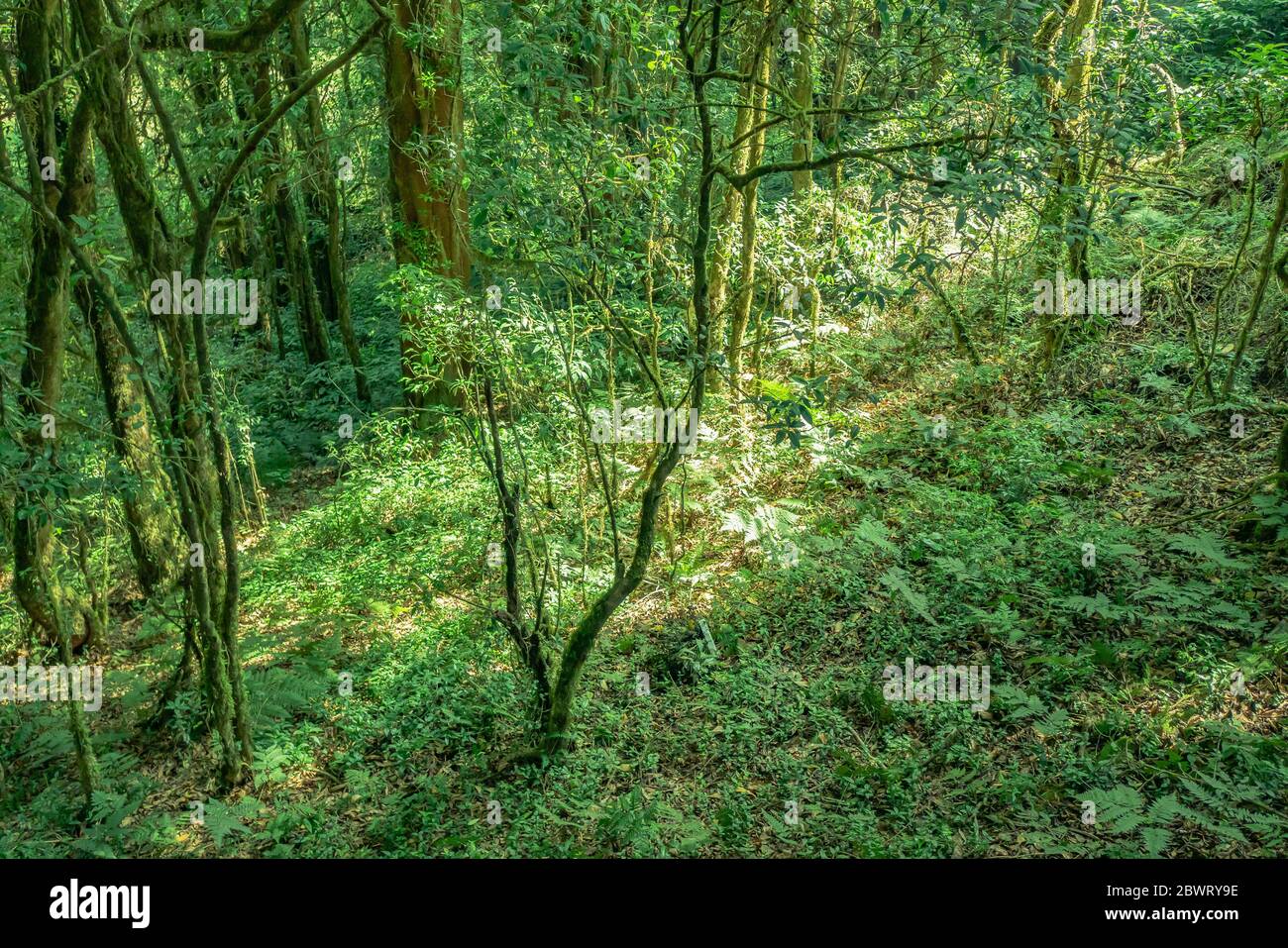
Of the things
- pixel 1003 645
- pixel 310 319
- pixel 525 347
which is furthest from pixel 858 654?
pixel 310 319

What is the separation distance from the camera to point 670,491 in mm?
7473

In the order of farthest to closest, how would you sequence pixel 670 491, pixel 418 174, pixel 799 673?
1. pixel 418 174
2. pixel 670 491
3. pixel 799 673

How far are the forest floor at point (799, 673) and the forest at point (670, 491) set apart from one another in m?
0.04

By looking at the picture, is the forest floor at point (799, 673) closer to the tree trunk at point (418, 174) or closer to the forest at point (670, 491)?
the forest at point (670, 491)

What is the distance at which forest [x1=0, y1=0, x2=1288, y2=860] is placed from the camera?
15.3 feet

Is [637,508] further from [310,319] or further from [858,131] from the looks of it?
[310,319]

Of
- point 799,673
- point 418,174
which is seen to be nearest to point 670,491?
point 799,673

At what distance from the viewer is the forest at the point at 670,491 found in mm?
4656

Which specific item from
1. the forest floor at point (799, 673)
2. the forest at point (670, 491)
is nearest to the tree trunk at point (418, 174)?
the forest at point (670, 491)

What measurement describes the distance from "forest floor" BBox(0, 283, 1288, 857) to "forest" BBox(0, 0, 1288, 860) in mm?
36

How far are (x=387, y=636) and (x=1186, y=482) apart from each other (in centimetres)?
687

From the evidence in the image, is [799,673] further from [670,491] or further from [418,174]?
[418,174]

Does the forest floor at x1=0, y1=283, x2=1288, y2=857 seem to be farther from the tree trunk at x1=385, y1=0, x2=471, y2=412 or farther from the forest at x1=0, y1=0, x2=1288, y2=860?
the tree trunk at x1=385, y1=0, x2=471, y2=412

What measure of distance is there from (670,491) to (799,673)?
82.8 inches
